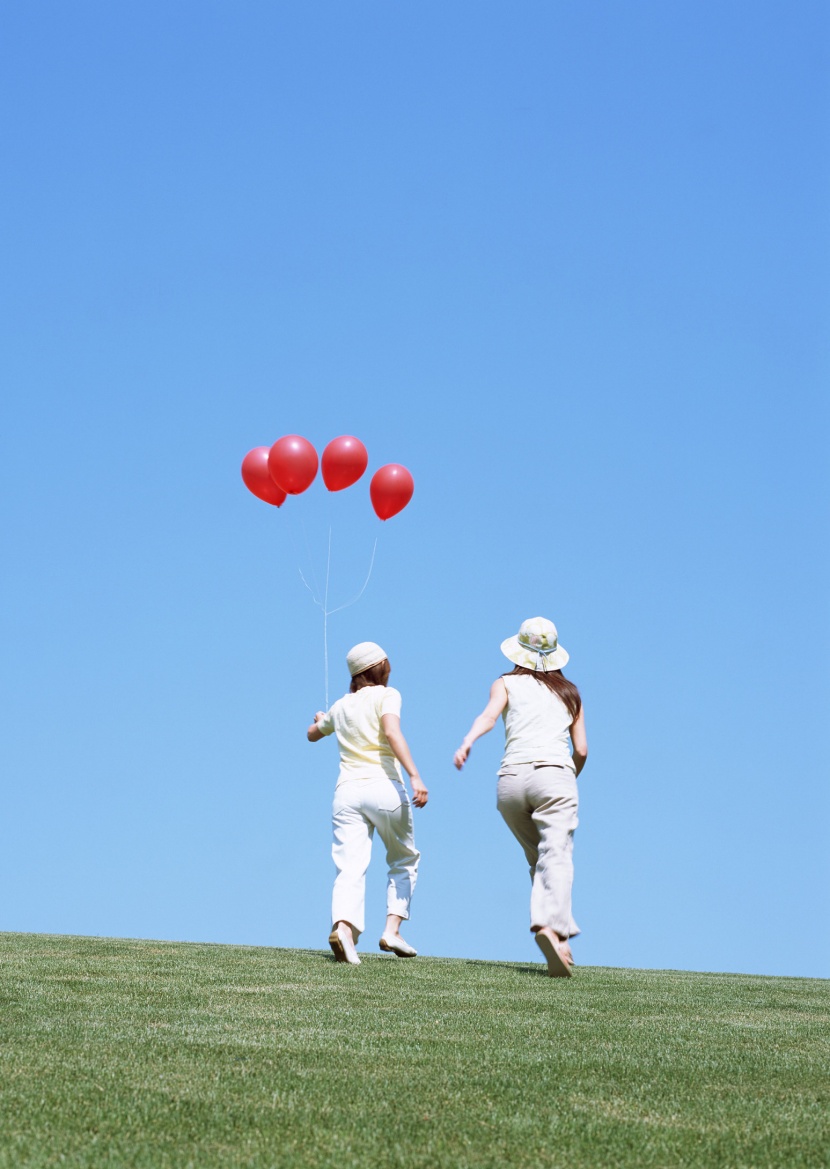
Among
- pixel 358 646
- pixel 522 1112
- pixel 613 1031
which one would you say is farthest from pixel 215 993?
pixel 358 646

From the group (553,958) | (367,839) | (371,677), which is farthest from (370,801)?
(553,958)

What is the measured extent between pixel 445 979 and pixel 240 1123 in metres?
3.73

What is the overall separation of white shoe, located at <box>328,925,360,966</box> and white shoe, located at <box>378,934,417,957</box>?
481mm

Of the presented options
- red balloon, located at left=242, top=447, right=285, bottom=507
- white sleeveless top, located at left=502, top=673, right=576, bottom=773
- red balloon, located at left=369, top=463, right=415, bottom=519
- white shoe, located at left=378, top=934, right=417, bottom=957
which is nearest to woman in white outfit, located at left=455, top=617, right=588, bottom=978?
white sleeveless top, located at left=502, top=673, right=576, bottom=773

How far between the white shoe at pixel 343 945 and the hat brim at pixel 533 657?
2060 mm

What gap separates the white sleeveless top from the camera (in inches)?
320

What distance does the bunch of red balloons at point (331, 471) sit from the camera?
11.7 metres

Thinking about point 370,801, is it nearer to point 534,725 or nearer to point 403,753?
point 403,753

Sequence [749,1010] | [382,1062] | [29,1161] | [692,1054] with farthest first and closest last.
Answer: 1. [749,1010]
2. [692,1054]
3. [382,1062]
4. [29,1161]

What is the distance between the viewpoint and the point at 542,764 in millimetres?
8031

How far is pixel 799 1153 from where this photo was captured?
3227 mm

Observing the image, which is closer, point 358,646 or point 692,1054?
point 692,1054

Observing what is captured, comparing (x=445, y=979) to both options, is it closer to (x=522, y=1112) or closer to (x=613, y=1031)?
(x=613, y=1031)

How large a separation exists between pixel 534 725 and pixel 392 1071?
14.0 feet
